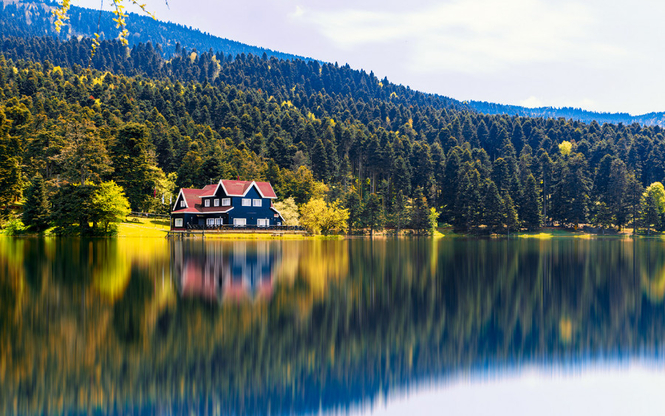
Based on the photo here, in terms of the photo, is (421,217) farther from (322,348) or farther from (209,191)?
(322,348)

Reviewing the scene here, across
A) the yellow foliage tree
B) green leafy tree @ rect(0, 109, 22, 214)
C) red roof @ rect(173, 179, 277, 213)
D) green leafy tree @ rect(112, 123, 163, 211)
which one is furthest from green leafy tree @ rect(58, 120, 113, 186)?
the yellow foliage tree

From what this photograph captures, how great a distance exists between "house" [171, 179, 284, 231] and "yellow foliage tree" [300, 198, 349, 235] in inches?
244

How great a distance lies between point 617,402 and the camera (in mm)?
9500

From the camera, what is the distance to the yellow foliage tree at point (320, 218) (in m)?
81.2

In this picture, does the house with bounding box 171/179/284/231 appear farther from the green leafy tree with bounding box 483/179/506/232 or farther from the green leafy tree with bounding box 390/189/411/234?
the green leafy tree with bounding box 483/179/506/232

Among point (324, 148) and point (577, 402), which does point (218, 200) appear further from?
point (577, 402)

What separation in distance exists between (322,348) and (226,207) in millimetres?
71337

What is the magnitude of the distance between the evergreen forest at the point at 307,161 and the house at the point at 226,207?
6908 mm

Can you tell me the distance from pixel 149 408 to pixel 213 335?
162 inches

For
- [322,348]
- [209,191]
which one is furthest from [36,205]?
[322,348]

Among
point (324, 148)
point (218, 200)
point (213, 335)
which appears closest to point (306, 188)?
point (218, 200)

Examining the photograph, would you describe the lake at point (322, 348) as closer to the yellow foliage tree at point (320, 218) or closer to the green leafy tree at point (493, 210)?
the yellow foliage tree at point (320, 218)

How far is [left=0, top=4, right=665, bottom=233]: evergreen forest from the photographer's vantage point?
70812 millimetres

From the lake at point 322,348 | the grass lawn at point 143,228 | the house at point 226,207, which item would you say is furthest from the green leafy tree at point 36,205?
the lake at point 322,348
